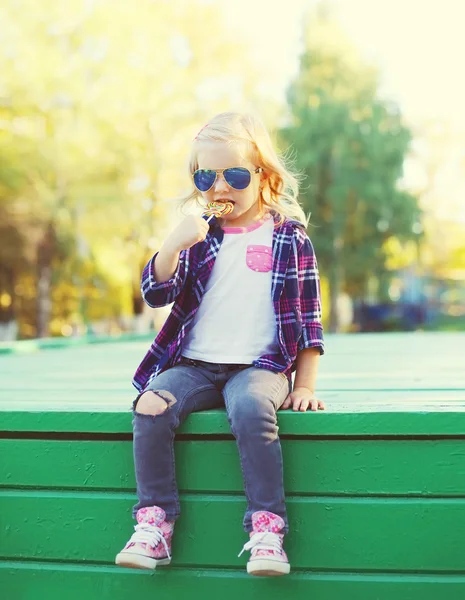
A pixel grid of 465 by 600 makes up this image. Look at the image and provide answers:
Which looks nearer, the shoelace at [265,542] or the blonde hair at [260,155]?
the shoelace at [265,542]

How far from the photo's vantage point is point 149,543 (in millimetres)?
1808

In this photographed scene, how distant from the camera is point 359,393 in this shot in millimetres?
Answer: 2449

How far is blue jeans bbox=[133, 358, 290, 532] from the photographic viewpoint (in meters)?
1.83

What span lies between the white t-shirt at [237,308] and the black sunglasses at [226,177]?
17cm

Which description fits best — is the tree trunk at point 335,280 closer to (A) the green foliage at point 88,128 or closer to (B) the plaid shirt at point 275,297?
(A) the green foliage at point 88,128

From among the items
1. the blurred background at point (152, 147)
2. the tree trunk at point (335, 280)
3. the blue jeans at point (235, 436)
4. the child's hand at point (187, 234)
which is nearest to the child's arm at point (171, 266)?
the child's hand at point (187, 234)

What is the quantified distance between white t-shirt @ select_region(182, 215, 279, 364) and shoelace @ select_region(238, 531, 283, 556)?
49 cm

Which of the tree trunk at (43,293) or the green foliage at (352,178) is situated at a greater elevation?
the green foliage at (352,178)

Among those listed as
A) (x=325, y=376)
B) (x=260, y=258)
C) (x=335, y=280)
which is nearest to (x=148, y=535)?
(x=260, y=258)

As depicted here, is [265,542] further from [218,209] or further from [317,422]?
[218,209]

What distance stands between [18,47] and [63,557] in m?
13.6

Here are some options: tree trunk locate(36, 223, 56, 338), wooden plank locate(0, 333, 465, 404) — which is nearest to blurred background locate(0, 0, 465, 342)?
tree trunk locate(36, 223, 56, 338)

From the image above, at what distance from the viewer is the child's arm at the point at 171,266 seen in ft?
6.57

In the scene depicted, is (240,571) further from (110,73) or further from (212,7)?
(212,7)
